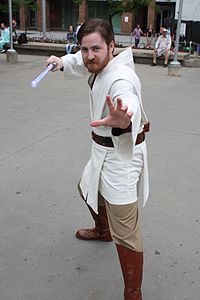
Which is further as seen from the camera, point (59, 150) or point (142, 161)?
point (59, 150)

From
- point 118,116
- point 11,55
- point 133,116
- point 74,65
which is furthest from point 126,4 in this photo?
point 118,116

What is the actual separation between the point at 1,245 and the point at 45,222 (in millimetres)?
474

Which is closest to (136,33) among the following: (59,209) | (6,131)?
(6,131)

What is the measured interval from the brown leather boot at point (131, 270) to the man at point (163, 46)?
45.4 feet

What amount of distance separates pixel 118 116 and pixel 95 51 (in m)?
0.56

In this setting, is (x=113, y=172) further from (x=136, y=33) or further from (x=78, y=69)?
(x=136, y=33)

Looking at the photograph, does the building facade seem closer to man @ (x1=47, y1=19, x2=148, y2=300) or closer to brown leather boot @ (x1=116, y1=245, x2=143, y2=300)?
man @ (x1=47, y1=19, x2=148, y2=300)

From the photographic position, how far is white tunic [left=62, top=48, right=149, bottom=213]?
2.11m

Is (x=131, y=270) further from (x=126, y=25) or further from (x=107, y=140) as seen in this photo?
(x=126, y=25)

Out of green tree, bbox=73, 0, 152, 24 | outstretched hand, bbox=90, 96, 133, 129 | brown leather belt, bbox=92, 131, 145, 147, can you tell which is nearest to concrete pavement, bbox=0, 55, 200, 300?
brown leather belt, bbox=92, 131, 145, 147

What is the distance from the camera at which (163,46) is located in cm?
1564

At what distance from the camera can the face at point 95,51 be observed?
7.20 feet

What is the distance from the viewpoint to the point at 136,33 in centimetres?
2259

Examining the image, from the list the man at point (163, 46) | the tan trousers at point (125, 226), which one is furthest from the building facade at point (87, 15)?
the tan trousers at point (125, 226)
